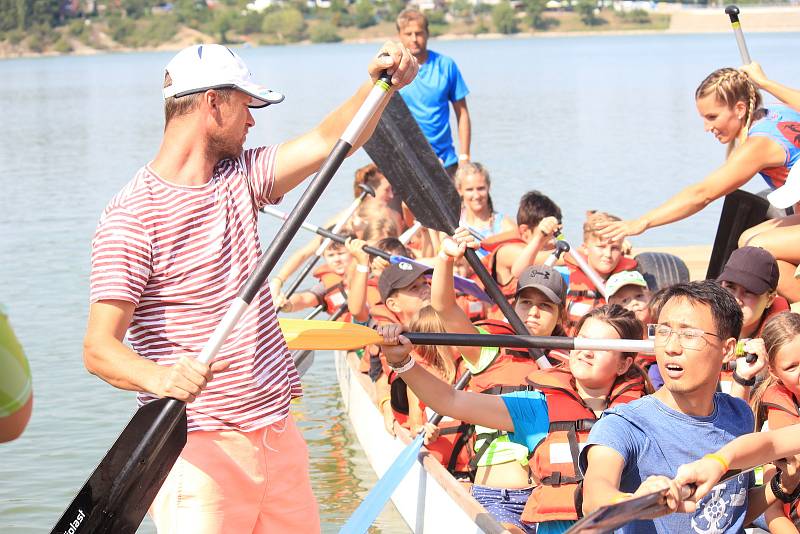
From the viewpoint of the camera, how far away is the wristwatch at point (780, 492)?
10.5 ft

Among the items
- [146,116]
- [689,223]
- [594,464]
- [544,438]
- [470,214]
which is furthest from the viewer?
[146,116]

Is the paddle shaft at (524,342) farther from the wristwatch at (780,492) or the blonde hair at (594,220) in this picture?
the blonde hair at (594,220)

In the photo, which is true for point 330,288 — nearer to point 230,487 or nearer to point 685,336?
point 230,487

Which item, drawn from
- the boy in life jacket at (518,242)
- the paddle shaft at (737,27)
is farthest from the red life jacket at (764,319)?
the boy in life jacket at (518,242)

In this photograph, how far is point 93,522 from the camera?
9.52ft

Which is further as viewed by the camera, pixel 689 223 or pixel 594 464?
pixel 689 223

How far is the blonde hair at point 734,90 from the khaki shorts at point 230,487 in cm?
266

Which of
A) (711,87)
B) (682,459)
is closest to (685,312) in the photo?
(682,459)

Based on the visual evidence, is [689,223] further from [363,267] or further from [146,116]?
[146,116]

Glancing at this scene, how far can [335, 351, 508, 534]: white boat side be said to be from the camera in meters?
4.21

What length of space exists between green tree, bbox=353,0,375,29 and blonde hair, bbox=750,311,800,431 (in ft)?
220

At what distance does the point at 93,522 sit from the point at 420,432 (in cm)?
226

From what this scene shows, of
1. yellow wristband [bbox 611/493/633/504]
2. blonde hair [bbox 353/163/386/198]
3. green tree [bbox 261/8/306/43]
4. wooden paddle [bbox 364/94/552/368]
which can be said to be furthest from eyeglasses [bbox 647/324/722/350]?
green tree [bbox 261/8/306/43]

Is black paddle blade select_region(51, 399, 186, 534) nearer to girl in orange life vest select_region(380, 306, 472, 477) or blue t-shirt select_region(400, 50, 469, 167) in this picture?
girl in orange life vest select_region(380, 306, 472, 477)
